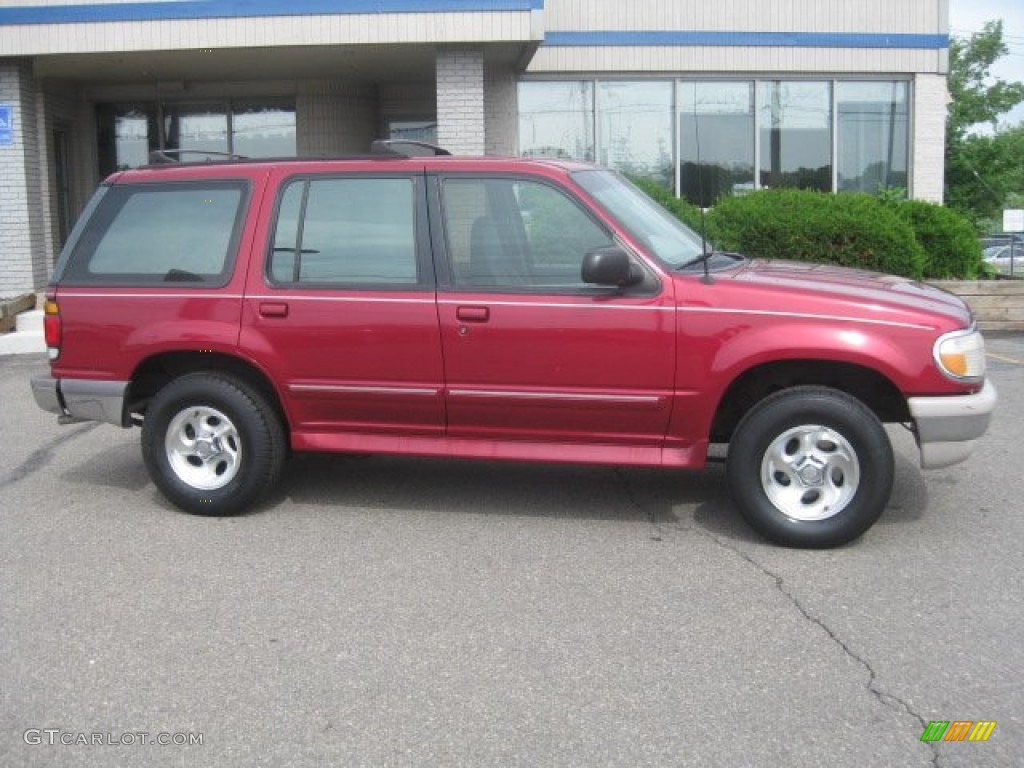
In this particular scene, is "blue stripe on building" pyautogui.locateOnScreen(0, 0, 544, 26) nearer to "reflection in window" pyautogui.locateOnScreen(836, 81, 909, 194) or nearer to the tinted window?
"reflection in window" pyautogui.locateOnScreen(836, 81, 909, 194)

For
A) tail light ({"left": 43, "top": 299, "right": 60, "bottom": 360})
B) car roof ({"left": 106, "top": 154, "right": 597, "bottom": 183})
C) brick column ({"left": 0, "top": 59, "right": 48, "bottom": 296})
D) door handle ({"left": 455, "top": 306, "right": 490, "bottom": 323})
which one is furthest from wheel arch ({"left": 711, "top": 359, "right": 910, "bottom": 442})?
brick column ({"left": 0, "top": 59, "right": 48, "bottom": 296})

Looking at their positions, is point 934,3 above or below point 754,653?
above

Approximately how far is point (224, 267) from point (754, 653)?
3478mm

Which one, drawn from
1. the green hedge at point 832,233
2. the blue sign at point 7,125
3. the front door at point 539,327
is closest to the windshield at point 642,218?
the front door at point 539,327

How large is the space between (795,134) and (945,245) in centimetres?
331

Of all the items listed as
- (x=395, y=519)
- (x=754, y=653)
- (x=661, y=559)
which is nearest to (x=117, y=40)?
(x=395, y=519)

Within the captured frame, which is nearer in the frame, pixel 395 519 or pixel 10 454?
pixel 395 519

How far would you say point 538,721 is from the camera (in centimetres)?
382

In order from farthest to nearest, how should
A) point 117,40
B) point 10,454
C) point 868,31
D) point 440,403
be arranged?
point 868,31, point 117,40, point 10,454, point 440,403

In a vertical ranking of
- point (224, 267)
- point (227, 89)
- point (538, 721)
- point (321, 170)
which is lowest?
point (538, 721)

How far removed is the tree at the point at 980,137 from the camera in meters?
39.0

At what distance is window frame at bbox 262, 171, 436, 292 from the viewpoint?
5.93 metres

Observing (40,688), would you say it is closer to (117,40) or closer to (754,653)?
(754,653)

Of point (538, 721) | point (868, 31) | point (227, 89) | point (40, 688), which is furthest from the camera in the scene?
point (227, 89)
